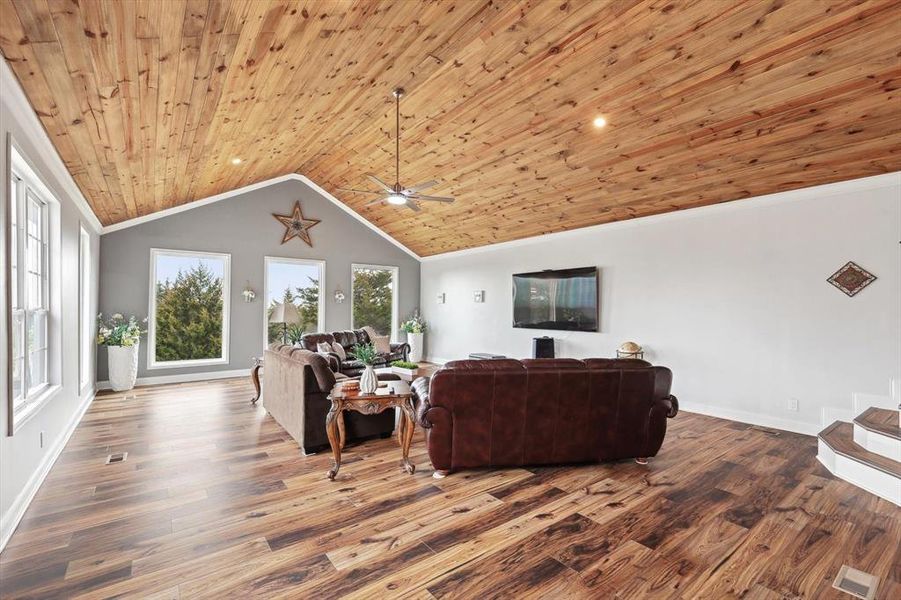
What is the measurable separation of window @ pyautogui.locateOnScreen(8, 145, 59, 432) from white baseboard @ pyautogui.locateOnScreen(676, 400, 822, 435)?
6.55m

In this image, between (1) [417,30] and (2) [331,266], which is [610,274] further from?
(2) [331,266]

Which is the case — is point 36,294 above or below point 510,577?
above

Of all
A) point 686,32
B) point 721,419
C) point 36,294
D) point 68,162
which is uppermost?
point 686,32

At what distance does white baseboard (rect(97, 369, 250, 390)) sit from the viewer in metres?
7.08

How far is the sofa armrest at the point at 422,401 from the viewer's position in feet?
11.0

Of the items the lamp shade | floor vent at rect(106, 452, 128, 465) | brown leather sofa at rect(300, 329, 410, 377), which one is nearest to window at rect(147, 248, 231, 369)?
the lamp shade

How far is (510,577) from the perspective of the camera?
217cm

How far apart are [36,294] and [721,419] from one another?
710 centimetres

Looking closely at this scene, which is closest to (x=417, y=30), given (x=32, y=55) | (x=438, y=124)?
(x=438, y=124)

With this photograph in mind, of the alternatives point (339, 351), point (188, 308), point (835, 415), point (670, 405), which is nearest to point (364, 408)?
point (670, 405)

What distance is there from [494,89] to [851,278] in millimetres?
4083

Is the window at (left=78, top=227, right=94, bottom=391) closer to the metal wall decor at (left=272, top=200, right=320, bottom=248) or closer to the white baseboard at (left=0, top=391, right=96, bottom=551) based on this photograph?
the white baseboard at (left=0, top=391, right=96, bottom=551)

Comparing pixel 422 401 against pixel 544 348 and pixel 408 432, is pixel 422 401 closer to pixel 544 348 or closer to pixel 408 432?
pixel 408 432

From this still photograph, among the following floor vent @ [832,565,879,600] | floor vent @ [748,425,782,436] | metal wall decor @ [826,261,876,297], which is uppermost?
metal wall decor @ [826,261,876,297]
